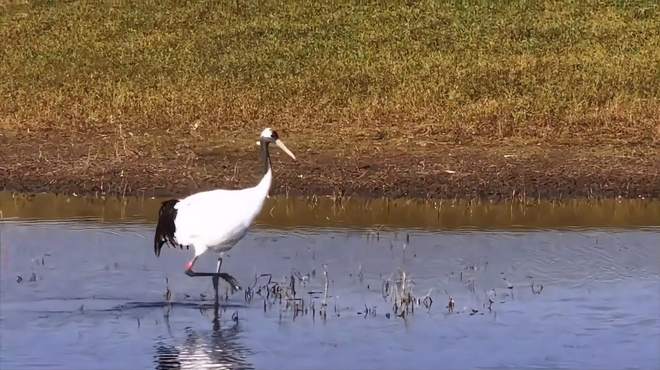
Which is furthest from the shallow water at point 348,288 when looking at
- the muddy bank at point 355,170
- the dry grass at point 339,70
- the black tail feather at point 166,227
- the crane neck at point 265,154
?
the dry grass at point 339,70

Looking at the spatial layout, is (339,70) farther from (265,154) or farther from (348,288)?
(348,288)

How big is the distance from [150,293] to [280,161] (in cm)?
536

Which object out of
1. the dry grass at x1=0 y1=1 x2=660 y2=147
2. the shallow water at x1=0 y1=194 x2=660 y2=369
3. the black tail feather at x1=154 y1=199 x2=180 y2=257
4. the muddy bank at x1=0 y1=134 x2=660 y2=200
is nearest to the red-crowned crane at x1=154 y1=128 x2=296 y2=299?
the black tail feather at x1=154 y1=199 x2=180 y2=257

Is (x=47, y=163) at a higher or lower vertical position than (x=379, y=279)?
higher

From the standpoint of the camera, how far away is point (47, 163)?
15.3 meters

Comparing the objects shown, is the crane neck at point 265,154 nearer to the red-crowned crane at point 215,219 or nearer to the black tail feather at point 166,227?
the red-crowned crane at point 215,219

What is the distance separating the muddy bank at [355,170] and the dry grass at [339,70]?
2.09 feet

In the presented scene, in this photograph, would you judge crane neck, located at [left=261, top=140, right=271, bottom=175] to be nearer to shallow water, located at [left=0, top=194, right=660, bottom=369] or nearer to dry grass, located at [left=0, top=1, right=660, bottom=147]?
shallow water, located at [left=0, top=194, right=660, bottom=369]

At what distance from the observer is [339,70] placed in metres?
21.0

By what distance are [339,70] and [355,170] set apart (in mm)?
6178

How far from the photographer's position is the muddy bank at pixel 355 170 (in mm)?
14461

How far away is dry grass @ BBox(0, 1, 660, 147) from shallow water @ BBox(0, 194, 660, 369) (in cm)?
327

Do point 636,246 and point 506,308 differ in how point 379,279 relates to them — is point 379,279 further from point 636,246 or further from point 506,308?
point 636,246

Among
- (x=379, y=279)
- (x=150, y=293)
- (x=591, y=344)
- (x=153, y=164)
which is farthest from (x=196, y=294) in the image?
(x=153, y=164)
